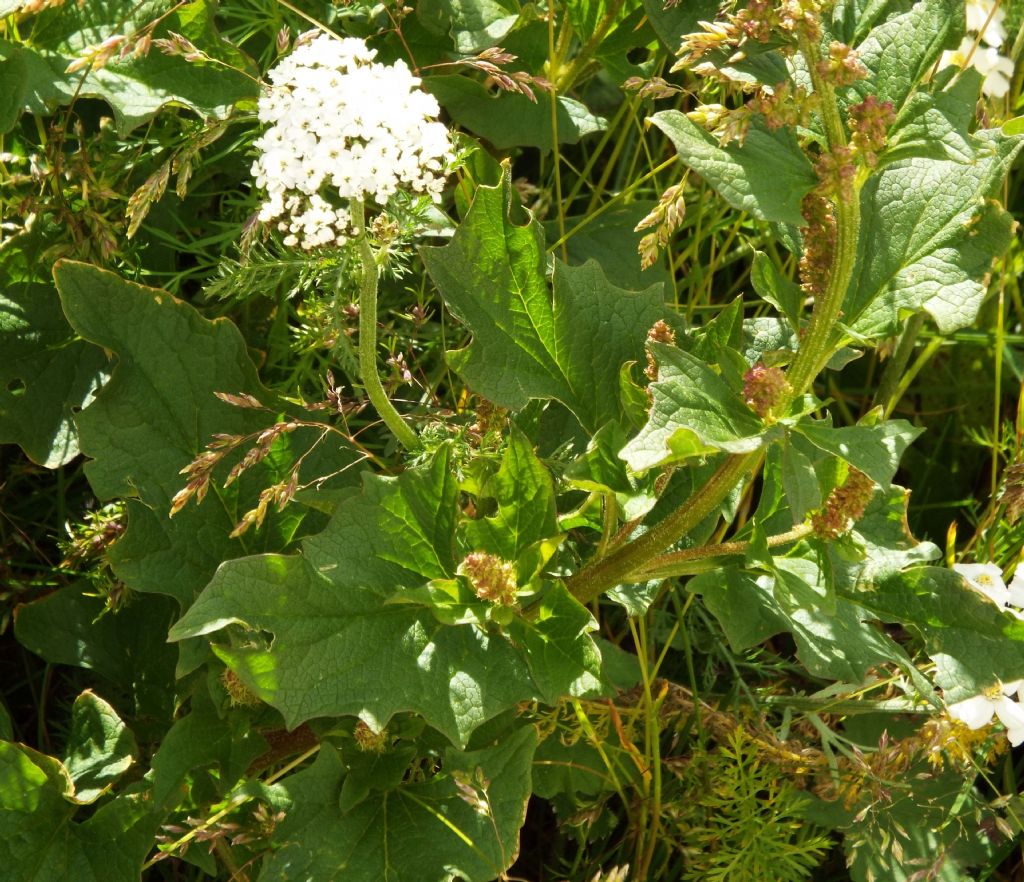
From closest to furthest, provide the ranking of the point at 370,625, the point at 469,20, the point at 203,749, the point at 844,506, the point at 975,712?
the point at 844,506 → the point at 370,625 → the point at 203,749 → the point at 975,712 → the point at 469,20

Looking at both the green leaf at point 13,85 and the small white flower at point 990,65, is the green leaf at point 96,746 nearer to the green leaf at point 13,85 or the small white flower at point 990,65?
the green leaf at point 13,85

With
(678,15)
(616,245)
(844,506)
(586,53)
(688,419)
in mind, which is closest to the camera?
(688,419)

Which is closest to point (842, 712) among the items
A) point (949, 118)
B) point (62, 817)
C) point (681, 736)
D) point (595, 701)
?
point (681, 736)

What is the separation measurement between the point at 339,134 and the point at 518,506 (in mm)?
481

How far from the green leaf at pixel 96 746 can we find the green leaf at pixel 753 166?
1.13 m

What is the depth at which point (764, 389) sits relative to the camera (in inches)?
49.1

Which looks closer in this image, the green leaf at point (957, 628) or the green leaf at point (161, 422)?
the green leaf at point (957, 628)

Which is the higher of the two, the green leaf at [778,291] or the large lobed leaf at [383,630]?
the green leaf at [778,291]

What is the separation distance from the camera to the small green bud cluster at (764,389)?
124 centimetres

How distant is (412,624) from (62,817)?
0.61 meters

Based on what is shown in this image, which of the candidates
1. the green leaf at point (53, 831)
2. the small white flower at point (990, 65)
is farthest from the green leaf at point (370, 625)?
the small white flower at point (990, 65)

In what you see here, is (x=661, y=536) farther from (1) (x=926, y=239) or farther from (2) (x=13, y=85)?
(2) (x=13, y=85)

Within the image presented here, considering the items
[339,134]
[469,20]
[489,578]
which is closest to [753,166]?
[339,134]

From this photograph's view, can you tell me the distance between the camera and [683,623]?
197 centimetres
